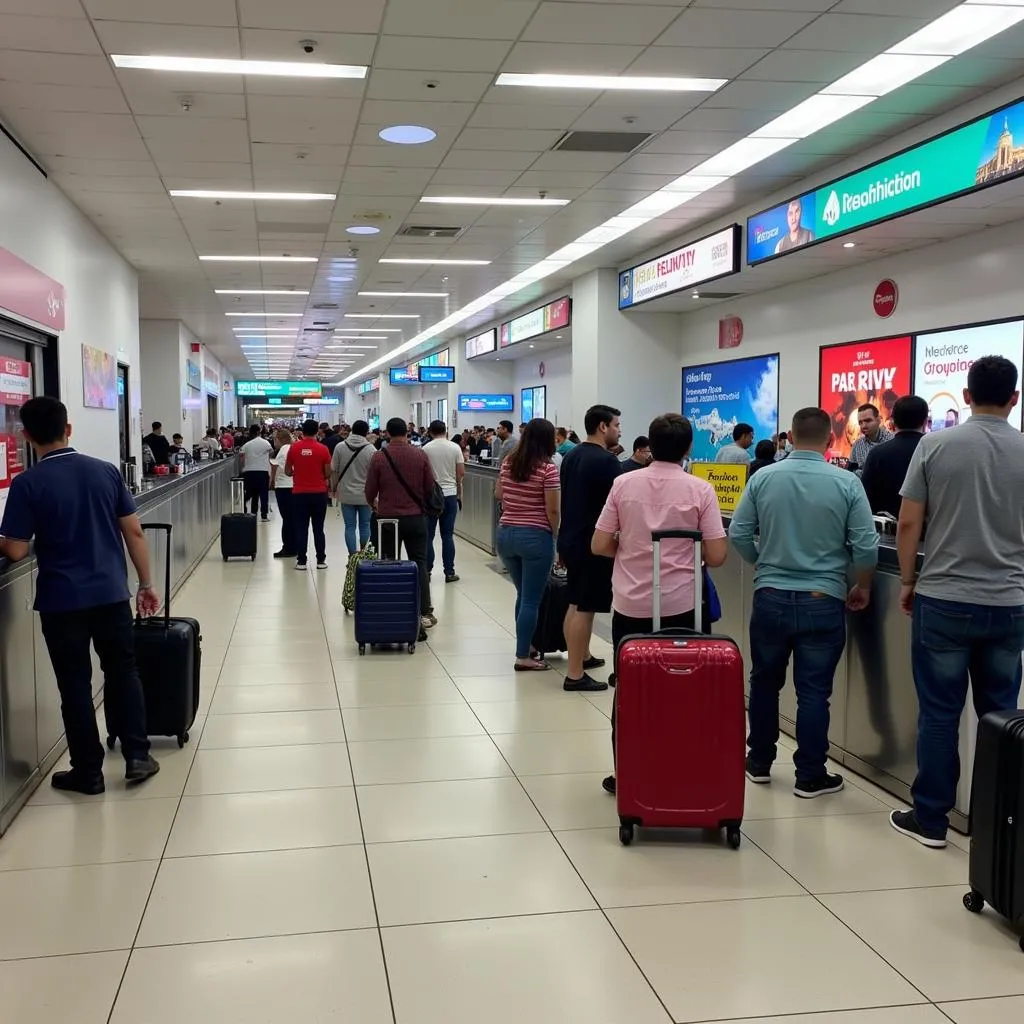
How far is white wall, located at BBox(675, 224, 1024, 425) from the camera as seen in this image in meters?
8.30

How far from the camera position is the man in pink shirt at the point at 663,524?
384 centimetres

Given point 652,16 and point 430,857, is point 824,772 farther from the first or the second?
point 652,16

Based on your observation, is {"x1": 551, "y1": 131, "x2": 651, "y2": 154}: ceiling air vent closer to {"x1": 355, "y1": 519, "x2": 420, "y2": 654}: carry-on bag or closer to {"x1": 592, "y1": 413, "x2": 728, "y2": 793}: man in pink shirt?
{"x1": 355, "y1": 519, "x2": 420, "y2": 654}: carry-on bag

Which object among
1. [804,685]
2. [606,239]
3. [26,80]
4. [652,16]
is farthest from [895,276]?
[26,80]

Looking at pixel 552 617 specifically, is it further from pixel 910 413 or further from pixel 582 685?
pixel 910 413

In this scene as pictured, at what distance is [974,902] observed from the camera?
118 inches

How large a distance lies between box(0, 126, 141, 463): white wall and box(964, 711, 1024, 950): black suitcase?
7470mm

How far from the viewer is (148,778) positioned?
4.18 m

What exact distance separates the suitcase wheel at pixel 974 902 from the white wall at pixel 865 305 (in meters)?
6.29

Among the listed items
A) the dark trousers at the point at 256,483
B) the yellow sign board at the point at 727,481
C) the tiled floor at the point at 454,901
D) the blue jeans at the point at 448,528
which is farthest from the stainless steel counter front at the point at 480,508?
the tiled floor at the point at 454,901

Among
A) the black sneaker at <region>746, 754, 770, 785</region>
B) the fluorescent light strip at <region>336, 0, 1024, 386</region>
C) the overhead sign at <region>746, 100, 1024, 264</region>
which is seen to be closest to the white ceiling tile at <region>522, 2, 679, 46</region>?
the fluorescent light strip at <region>336, 0, 1024, 386</region>

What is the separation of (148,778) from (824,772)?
280 centimetres

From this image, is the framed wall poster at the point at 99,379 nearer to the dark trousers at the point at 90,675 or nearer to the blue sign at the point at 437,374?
the dark trousers at the point at 90,675

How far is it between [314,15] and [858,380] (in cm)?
688
